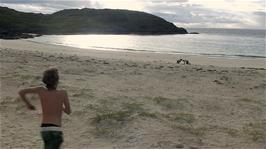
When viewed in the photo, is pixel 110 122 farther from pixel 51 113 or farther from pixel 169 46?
pixel 169 46

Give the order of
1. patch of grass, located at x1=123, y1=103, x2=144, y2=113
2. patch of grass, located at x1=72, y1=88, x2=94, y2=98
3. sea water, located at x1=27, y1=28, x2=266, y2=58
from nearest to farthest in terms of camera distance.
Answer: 1. patch of grass, located at x1=123, y1=103, x2=144, y2=113
2. patch of grass, located at x1=72, y1=88, x2=94, y2=98
3. sea water, located at x1=27, y1=28, x2=266, y2=58

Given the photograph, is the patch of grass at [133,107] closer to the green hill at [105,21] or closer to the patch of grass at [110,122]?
the patch of grass at [110,122]

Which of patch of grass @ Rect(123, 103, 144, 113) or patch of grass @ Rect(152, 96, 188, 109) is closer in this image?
patch of grass @ Rect(123, 103, 144, 113)

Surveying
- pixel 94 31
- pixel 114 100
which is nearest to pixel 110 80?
pixel 114 100

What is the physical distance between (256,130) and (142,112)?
248 cm

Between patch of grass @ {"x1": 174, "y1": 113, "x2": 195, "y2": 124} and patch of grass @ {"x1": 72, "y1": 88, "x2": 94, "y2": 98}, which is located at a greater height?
patch of grass @ {"x1": 72, "y1": 88, "x2": 94, "y2": 98}

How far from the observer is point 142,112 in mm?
10703

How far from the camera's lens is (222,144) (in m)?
9.19

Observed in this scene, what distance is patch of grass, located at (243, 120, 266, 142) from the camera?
31.5 feet

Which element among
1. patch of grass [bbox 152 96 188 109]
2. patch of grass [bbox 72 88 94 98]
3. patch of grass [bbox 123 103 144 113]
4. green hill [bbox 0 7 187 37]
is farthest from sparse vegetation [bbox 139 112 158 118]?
green hill [bbox 0 7 187 37]

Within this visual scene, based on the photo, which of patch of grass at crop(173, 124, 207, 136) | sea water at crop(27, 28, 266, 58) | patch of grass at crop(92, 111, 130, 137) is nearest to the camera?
patch of grass at crop(92, 111, 130, 137)

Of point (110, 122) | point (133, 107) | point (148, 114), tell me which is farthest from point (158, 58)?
point (110, 122)

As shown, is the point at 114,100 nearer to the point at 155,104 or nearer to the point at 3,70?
the point at 155,104

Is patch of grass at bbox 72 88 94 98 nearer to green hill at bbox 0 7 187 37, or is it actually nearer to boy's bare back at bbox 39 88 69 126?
boy's bare back at bbox 39 88 69 126
